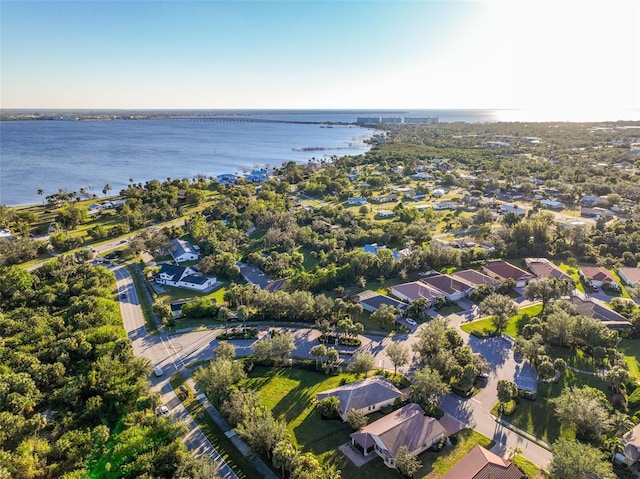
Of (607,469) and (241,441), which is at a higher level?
(607,469)

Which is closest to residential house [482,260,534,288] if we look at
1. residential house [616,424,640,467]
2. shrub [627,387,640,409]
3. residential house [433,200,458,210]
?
shrub [627,387,640,409]

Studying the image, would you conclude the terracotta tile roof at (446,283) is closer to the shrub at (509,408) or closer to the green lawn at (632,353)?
the green lawn at (632,353)

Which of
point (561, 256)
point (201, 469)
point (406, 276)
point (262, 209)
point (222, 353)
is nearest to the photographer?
point (201, 469)

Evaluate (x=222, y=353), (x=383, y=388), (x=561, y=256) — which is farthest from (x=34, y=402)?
(x=561, y=256)

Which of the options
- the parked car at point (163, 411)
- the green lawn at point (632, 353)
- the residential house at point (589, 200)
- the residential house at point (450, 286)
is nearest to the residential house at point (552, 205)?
the residential house at point (589, 200)

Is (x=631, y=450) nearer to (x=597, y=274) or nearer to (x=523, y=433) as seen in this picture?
(x=523, y=433)

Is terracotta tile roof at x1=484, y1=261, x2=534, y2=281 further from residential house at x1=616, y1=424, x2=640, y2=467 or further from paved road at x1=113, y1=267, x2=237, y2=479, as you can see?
paved road at x1=113, y1=267, x2=237, y2=479

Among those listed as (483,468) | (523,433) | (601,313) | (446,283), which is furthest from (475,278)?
(483,468)

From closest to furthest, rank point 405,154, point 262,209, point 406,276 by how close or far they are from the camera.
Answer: point 406,276, point 262,209, point 405,154

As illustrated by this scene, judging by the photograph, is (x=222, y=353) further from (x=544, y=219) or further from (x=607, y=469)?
(x=544, y=219)
